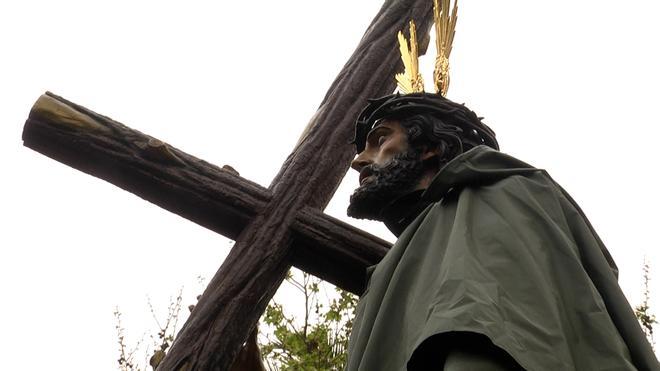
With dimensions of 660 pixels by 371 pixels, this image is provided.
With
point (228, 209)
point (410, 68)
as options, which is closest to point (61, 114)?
point (228, 209)

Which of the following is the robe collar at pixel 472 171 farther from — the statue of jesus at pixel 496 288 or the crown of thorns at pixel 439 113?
the crown of thorns at pixel 439 113

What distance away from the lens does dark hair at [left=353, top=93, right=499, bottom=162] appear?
4.20 meters

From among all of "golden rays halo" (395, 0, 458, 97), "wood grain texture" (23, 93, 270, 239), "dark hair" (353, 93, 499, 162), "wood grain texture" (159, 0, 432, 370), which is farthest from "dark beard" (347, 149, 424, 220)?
"golden rays halo" (395, 0, 458, 97)

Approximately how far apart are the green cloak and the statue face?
60 centimetres

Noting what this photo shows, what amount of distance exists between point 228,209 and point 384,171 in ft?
2.72

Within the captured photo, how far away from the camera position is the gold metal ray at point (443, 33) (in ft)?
16.4

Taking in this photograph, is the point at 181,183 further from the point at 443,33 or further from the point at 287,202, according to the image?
the point at 443,33

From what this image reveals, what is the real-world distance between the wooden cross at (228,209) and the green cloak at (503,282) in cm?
99

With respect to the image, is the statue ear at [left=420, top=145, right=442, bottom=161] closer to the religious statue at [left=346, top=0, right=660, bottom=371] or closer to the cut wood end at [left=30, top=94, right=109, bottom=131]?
the religious statue at [left=346, top=0, right=660, bottom=371]

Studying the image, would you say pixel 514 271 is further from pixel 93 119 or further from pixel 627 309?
pixel 93 119

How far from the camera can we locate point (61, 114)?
14.4 ft

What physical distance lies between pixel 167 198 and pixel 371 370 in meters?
1.97

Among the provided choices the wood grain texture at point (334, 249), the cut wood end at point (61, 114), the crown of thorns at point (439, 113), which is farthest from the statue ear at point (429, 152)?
the cut wood end at point (61, 114)

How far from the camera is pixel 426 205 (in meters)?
3.87
